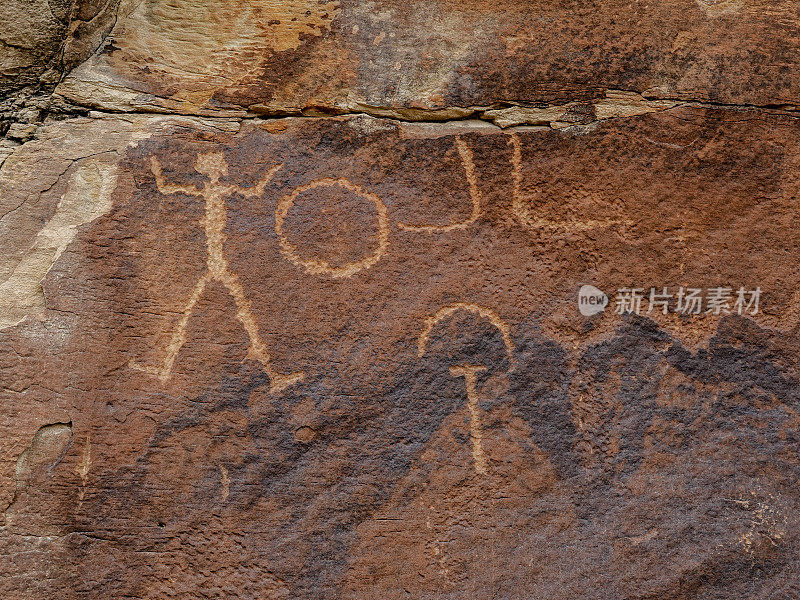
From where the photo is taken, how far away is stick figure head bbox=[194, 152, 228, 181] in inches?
72.3

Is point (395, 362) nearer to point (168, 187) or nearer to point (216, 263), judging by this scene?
point (216, 263)

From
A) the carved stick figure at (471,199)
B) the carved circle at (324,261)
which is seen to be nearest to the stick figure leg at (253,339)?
A: the carved circle at (324,261)

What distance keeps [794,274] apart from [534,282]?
28.3 inches

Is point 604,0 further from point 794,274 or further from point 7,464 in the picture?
point 7,464

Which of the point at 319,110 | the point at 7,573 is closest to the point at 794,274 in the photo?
the point at 319,110

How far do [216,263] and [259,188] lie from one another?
0.79 ft

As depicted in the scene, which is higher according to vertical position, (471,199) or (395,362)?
(471,199)

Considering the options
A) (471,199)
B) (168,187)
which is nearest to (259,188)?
(168,187)

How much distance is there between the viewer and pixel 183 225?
1816 millimetres

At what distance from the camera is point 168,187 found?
1.83m

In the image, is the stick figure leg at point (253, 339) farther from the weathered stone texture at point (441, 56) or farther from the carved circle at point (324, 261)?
the weathered stone texture at point (441, 56)

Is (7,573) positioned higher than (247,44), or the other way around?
(247,44)

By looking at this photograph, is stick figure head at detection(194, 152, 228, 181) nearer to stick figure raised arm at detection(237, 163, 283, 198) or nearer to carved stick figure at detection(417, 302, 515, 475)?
stick figure raised arm at detection(237, 163, 283, 198)

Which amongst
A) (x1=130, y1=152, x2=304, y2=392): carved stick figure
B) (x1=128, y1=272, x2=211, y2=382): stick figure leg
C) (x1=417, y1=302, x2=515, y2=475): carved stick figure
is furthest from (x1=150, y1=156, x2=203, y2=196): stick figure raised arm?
(x1=417, y1=302, x2=515, y2=475): carved stick figure
